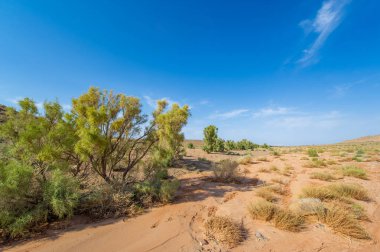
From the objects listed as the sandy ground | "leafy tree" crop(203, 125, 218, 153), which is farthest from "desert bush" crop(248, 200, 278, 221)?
"leafy tree" crop(203, 125, 218, 153)

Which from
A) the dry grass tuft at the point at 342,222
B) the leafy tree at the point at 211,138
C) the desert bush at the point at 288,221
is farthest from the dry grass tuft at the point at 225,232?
the leafy tree at the point at 211,138

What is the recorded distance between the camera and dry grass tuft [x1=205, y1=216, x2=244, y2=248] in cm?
430

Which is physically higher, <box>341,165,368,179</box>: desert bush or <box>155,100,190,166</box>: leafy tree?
<box>155,100,190,166</box>: leafy tree

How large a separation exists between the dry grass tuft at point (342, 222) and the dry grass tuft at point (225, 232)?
2409 millimetres

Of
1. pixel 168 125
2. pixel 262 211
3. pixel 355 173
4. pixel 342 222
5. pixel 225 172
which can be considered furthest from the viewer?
pixel 225 172

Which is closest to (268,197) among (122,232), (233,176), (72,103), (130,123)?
(233,176)

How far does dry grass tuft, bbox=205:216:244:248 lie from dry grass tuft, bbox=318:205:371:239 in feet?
7.90

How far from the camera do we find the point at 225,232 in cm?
448

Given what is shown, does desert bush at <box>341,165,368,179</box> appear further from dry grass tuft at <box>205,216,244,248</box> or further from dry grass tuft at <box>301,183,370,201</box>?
dry grass tuft at <box>205,216,244,248</box>

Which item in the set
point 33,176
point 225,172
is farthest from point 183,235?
point 225,172

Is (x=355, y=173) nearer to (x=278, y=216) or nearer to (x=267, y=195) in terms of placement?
(x=267, y=195)

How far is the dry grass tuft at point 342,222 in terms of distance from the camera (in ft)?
14.7

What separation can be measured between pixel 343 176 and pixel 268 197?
251 inches

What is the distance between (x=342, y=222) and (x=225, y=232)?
315 centimetres
